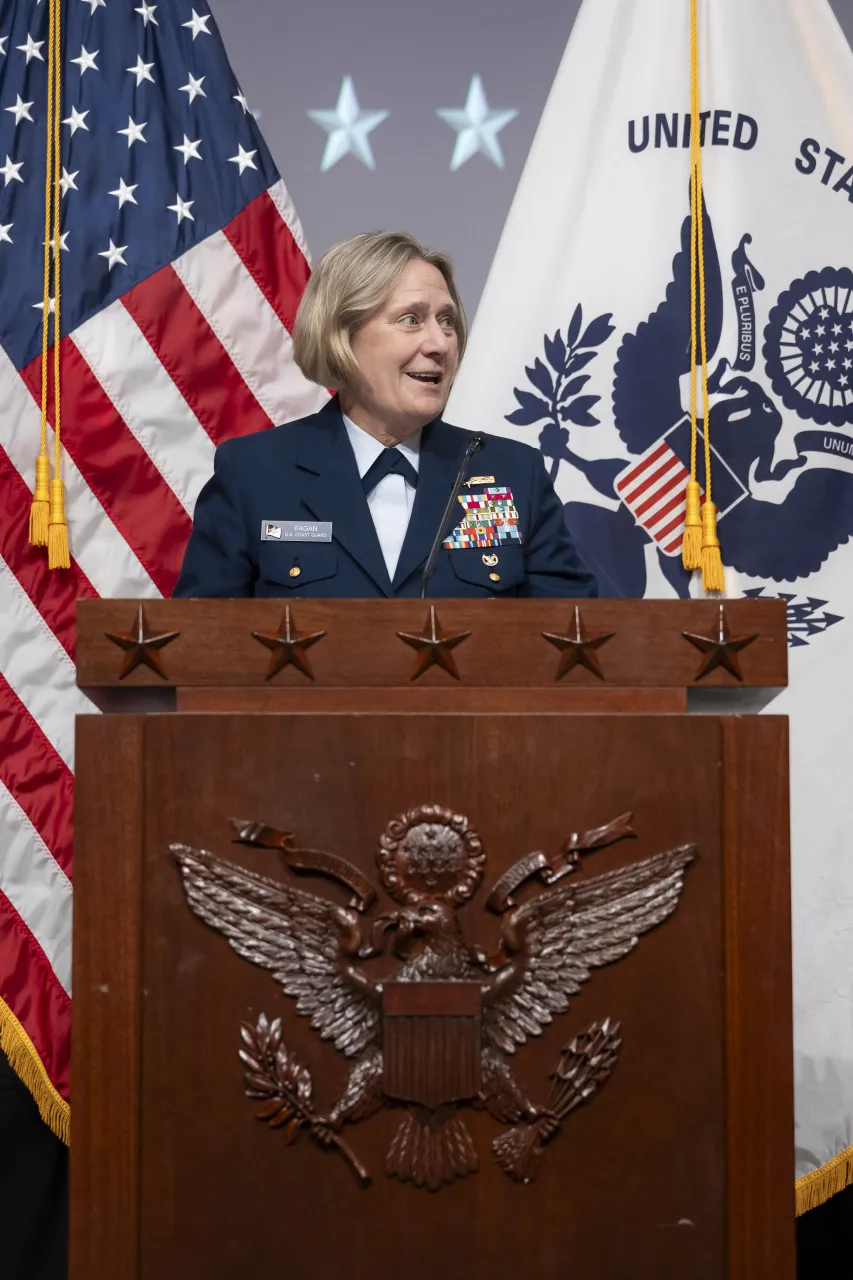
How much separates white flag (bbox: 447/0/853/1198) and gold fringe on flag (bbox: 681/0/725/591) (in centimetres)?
3

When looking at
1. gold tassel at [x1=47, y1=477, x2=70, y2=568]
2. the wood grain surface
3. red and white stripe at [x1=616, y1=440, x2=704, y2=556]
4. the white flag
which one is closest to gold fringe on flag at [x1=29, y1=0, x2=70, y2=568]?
gold tassel at [x1=47, y1=477, x2=70, y2=568]

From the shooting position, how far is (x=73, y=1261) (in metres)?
1.21

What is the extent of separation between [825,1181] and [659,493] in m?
1.16

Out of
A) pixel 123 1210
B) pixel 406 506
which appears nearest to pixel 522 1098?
pixel 123 1210

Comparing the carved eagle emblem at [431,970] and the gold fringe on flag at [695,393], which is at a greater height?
the gold fringe on flag at [695,393]

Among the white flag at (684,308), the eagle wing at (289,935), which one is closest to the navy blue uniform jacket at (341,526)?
the white flag at (684,308)

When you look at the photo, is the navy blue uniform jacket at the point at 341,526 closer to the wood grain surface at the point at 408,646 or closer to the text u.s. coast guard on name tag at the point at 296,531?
the text u.s. coast guard on name tag at the point at 296,531

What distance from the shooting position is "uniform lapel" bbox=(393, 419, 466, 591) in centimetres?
184

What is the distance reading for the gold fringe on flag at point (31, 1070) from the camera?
2.29 metres

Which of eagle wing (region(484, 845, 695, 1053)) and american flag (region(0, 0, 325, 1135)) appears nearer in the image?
eagle wing (region(484, 845, 695, 1053))

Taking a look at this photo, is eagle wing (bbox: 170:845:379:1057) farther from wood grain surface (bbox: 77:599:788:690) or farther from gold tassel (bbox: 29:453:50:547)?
gold tassel (bbox: 29:453:50:547)

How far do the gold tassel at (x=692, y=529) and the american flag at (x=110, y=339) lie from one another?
0.69m

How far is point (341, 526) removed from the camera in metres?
1.86

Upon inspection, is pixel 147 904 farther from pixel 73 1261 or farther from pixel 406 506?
pixel 406 506
